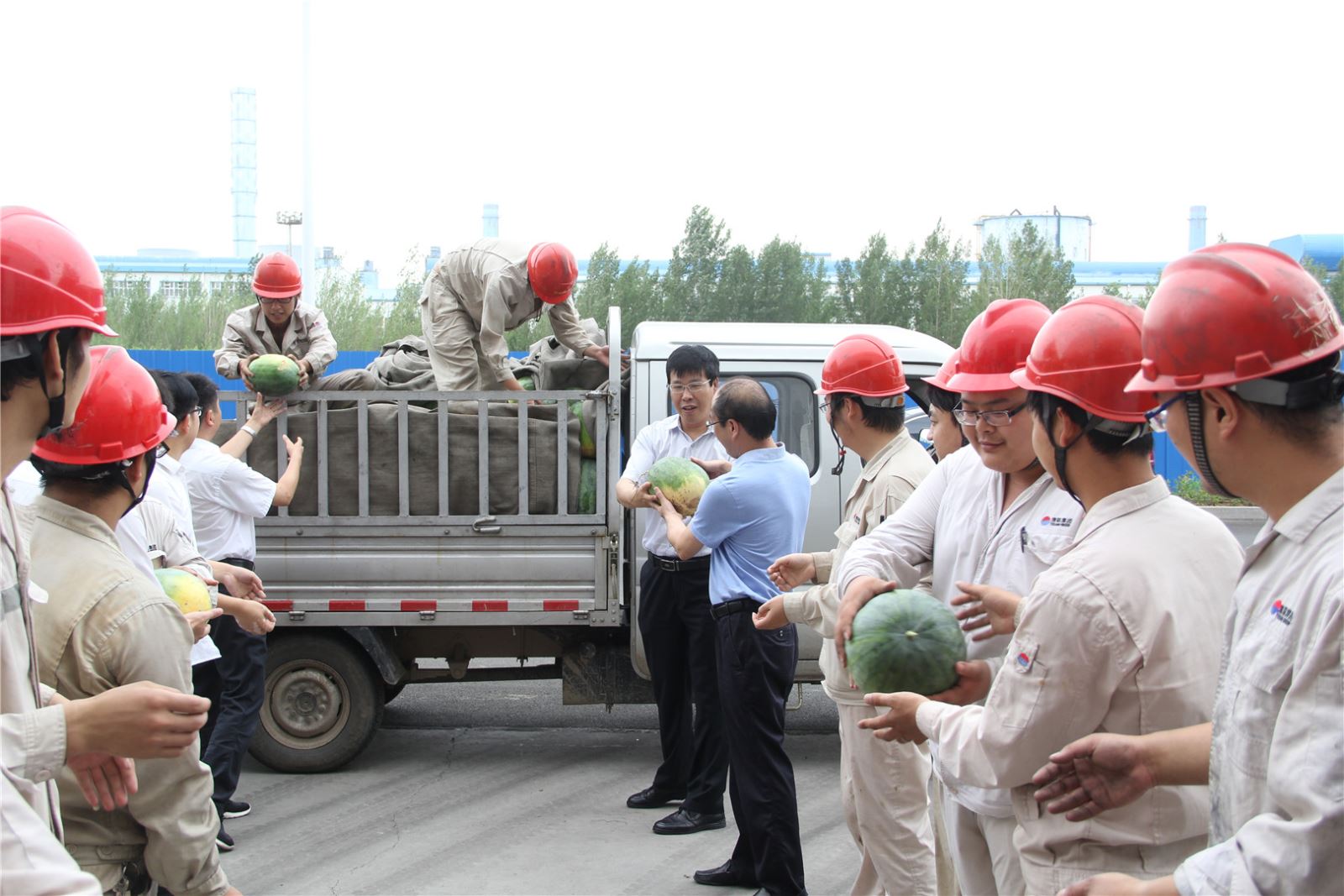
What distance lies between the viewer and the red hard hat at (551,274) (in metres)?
7.10

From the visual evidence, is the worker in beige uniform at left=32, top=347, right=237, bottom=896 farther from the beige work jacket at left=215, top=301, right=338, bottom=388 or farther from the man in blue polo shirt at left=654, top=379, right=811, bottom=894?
the beige work jacket at left=215, top=301, right=338, bottom=388

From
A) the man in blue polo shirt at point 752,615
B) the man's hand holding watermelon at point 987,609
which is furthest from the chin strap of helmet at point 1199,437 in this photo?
the man in blue polo shirt at point 752,615

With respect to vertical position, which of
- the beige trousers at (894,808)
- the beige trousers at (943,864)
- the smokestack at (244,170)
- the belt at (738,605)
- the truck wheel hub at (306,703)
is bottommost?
the truck wheel hub at (306,703)

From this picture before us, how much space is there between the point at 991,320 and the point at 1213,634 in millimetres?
1150

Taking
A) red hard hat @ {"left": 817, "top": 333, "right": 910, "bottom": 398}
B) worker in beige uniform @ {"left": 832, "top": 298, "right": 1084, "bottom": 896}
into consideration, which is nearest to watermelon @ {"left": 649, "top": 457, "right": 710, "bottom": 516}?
red hard hat @ {"left": 817, "top": 333, "right": 910, "bottom": 398}

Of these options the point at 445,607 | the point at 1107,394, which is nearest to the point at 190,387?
the point at 445,607

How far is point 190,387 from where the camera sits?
545 centimetres

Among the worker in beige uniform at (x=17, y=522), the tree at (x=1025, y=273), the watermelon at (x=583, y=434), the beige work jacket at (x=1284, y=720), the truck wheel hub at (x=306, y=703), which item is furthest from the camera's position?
the tree at (x=1025, y=273)

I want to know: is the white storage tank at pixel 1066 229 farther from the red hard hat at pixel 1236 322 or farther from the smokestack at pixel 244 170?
the red hard hat at pixel 1236 322

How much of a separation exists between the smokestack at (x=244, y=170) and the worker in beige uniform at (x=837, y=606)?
58.3 metres

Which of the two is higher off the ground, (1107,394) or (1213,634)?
(1107,394)

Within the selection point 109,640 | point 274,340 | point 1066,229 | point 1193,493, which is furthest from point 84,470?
point 1066,229

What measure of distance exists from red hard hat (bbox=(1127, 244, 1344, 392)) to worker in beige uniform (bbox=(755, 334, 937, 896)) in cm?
192

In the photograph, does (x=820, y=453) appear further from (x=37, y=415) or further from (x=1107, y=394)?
(x=37, y=415)
